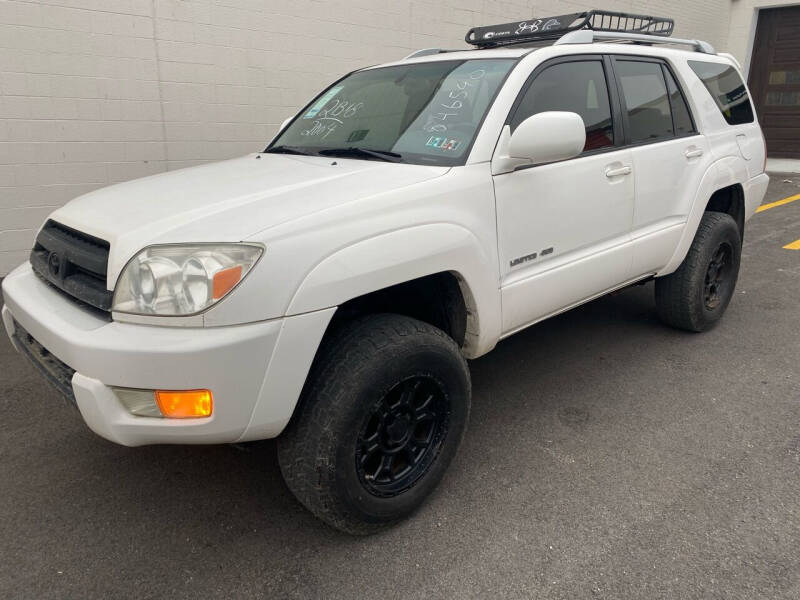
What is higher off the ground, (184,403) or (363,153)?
(363,153)

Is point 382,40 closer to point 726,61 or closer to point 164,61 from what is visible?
point 164,61

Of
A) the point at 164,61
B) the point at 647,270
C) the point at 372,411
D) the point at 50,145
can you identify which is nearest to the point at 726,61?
the point at 647,270

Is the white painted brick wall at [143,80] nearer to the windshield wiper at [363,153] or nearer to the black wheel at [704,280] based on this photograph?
the windshield wiper at [363,153]

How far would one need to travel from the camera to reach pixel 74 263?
90.4 inches

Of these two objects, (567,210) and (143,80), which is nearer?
(567,210)

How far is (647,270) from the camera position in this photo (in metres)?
3.62

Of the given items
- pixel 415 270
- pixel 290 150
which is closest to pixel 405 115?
pixel 290 150

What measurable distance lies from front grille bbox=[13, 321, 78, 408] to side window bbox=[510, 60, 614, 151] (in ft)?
6.70

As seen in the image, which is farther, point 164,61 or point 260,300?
point 164,61

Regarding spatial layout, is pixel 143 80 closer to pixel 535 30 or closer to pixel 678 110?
pixel 535 30

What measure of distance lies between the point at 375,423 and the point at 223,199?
3.24ft

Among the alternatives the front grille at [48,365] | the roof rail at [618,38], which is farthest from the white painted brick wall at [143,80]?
the roof rail at [618,38]

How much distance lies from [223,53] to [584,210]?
14.7 ft

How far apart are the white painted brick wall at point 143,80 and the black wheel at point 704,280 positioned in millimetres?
4340
